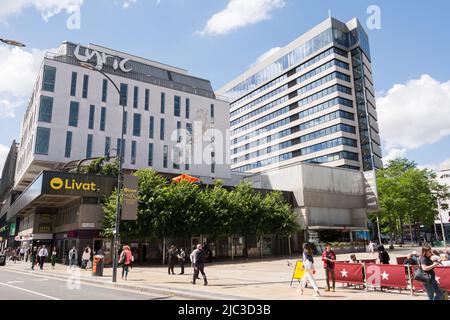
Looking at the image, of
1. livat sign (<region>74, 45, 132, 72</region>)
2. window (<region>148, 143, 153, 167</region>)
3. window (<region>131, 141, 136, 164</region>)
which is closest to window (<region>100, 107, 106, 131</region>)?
window (<region>131, 141, 136, 164</region>)

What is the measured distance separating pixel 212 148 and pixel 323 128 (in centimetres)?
2770

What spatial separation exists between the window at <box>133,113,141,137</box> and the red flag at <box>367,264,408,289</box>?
4979 centimetres

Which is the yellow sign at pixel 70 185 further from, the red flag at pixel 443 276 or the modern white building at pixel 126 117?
the red flag at pixel 443 276

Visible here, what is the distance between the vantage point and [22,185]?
62.8m

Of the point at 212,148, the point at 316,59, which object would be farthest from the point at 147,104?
the point at 316,59

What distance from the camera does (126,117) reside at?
190 ft

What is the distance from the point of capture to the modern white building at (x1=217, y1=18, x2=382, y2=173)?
250 feet

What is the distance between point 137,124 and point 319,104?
4192cm

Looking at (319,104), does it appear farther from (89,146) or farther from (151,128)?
(89,146)

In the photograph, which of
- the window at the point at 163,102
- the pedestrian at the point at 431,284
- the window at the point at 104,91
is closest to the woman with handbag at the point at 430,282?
the pedestrian at the point at 431,284

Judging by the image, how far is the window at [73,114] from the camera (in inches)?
2045

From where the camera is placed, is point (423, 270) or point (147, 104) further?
point (147, 104)

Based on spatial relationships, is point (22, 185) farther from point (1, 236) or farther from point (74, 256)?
point (74, 256)

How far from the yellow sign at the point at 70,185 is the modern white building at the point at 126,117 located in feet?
75.6
